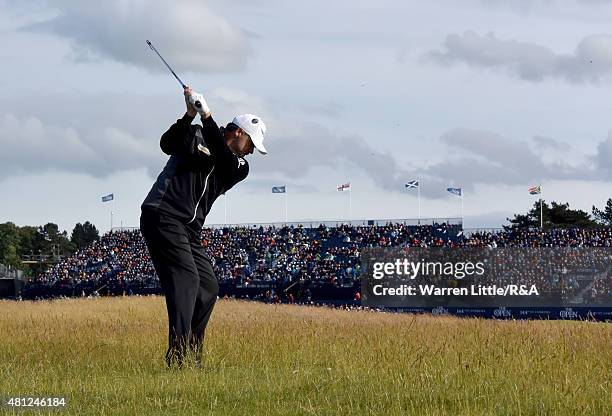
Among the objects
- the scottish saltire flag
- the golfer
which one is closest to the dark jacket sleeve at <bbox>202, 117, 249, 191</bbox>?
the golfer

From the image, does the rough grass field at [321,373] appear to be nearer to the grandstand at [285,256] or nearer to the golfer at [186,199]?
the golfer at [186,199]

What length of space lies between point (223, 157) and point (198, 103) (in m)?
0.58

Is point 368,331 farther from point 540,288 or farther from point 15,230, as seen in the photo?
point 15,230

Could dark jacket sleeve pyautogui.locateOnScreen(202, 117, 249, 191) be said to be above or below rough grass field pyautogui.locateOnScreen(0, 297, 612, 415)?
above

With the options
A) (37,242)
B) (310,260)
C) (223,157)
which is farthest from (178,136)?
(37,242)

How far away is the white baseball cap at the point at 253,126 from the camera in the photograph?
27.1 feet

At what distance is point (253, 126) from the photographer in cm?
827

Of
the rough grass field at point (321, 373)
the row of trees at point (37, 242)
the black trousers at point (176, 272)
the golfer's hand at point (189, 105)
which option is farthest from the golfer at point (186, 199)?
the row of trees at point (37, 242)

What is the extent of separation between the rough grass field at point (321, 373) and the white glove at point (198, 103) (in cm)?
203

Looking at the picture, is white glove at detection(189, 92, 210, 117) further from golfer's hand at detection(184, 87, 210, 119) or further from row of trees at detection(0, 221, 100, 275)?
row of trees at detection(0, 221, 100, 275)

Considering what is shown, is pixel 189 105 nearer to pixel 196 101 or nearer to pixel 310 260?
pixel 196 101

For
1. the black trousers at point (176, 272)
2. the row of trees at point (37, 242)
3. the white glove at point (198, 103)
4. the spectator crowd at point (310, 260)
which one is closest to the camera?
the white glove at point (198, 103)

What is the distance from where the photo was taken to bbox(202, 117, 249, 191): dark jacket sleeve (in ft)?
26.3

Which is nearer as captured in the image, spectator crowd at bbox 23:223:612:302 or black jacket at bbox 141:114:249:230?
black jacket at bbox 141:114:249:230
